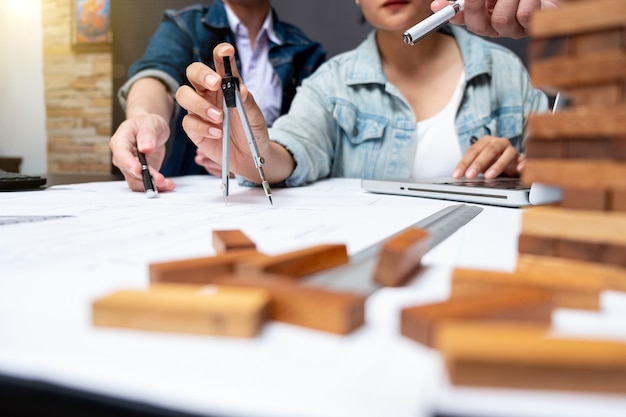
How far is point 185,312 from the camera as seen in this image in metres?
0.21

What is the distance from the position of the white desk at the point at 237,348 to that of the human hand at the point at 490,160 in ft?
1.48

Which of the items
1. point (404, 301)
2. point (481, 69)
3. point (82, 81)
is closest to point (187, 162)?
point (481, 69)

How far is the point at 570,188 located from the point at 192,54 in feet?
4.00

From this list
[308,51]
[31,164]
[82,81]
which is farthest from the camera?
[31,164]

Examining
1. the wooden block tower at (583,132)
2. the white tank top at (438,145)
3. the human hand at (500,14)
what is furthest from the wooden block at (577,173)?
the white tank top at (438,145)

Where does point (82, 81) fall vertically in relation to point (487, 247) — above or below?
above

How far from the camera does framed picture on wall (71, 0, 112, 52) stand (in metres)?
3.18

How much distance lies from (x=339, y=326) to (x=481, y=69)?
1.05 meters

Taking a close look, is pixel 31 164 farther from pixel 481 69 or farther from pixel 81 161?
pixel 481 69

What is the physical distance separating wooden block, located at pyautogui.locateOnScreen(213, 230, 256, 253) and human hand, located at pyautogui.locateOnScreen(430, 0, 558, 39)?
0.56m

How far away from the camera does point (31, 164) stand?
3.62m

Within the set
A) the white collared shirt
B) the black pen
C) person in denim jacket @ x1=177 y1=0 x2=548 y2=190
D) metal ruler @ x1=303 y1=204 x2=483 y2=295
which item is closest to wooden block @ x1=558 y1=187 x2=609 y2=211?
metal ruler @ x1=303 y1=204 x2=483 y2=295

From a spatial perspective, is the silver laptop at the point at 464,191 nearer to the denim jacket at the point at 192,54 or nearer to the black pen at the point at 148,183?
the black pen at the point at 148,183

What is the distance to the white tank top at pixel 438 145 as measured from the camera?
43.8 inches
